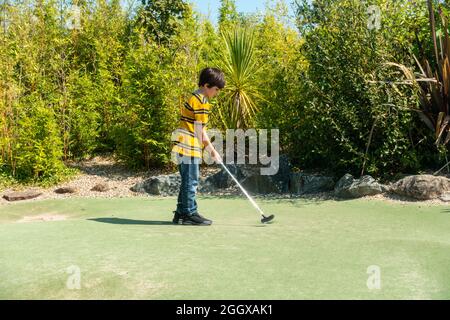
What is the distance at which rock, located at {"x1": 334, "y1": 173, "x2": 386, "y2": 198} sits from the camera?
7270 millimetres

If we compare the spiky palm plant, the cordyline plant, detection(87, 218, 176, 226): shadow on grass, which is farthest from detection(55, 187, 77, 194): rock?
the cordyline plant

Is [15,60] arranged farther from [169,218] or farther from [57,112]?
[169,218]

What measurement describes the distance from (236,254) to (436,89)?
181 inches

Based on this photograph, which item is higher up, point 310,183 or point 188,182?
point 188,182

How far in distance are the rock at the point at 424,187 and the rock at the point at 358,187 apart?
28 cm

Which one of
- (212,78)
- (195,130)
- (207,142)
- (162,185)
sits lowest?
(162,185)

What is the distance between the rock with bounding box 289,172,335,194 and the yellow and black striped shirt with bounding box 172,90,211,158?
2760mm

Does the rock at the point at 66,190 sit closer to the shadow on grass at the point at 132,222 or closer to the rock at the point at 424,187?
the shadow on grass at the point at 132,222

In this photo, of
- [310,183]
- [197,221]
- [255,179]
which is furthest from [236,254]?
[255,179]

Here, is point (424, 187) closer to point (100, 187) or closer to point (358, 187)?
point (358, 187)

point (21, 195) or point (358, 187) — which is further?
point (21, 195)

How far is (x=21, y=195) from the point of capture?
8.20 m

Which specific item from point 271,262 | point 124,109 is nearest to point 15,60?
point 124,109

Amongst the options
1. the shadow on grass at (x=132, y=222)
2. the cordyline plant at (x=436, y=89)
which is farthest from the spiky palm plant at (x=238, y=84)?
the shadow on grass at (x=132, y=222)
